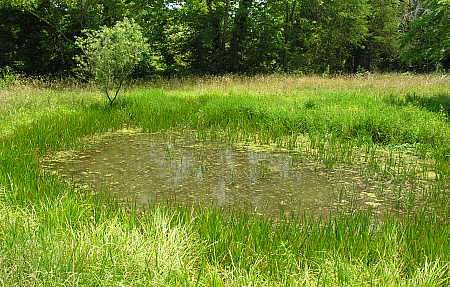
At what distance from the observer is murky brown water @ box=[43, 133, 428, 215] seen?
4914 millimetres

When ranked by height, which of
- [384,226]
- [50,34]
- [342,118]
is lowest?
[384,226]

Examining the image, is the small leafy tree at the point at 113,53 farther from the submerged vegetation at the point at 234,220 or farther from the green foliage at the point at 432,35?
the green foliage at the point at 432,35

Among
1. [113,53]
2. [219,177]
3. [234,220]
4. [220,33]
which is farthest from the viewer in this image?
[220,33]

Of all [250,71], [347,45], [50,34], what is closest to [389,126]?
[250,71]

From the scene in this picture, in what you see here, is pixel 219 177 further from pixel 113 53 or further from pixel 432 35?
pixel 432 35

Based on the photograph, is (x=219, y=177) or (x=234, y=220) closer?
(x=234, y=220)

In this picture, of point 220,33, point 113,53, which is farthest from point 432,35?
point 220,33

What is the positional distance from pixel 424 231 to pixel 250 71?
1956 cm

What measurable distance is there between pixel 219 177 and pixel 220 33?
17452mm

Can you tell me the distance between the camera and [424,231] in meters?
3.68

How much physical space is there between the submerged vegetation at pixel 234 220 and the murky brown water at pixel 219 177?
0.34 meters

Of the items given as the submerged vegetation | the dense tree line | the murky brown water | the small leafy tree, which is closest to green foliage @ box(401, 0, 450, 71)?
the submerged vegetation

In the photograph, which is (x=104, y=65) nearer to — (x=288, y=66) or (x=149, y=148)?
(x=149, y=148)

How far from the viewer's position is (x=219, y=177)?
5.87m
